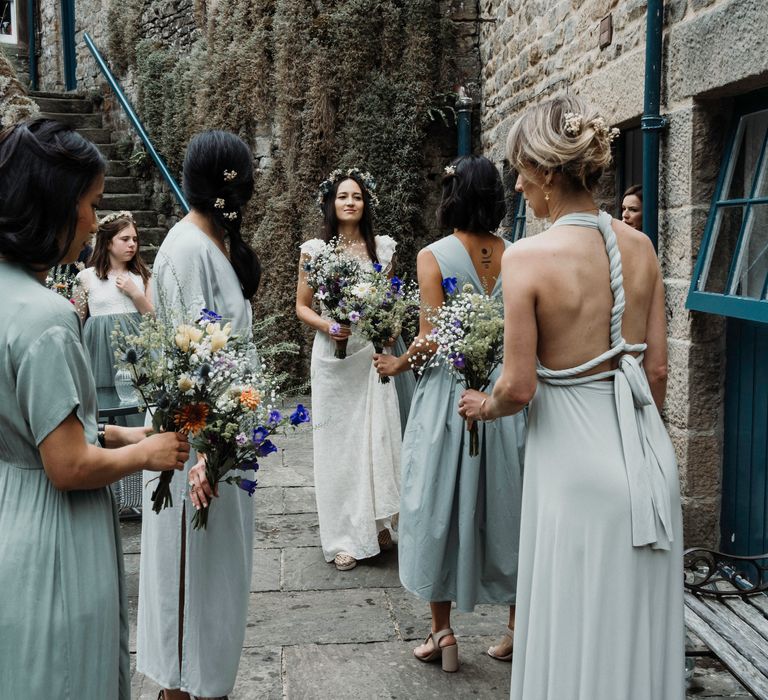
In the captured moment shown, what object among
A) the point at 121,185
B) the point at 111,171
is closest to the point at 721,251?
the point at 121,185

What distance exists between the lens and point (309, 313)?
530cm

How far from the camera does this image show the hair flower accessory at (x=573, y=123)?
240 cm

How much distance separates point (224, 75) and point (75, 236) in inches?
355

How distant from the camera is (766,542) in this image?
411 centimetres

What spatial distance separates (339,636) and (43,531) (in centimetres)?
239

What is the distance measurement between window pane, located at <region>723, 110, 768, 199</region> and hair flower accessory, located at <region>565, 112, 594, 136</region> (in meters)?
2.02

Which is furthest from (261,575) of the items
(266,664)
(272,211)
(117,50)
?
(117,50)

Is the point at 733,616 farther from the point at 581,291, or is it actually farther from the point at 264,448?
the point at 264,448

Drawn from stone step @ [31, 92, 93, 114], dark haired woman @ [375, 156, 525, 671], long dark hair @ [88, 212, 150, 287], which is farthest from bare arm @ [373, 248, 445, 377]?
stone step @ [31, 92, 93, 114]

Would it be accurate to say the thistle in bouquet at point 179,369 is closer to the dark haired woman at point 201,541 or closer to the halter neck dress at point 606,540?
the dark haired woman at point 201,541

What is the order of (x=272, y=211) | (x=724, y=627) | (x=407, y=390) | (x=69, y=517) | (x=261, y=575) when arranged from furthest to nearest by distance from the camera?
(x=272, y=211) → (x=407, y=390) → (x=261, y=575) → (x=724, y=627) → (x=69, y=517)

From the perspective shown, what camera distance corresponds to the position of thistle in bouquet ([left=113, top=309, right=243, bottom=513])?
2.39m

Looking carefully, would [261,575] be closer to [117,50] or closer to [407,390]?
[407,390]

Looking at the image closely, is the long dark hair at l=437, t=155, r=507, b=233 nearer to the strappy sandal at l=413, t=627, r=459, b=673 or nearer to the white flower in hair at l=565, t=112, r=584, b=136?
the white flower in hair at l=565, t=112, r=584, b=136
